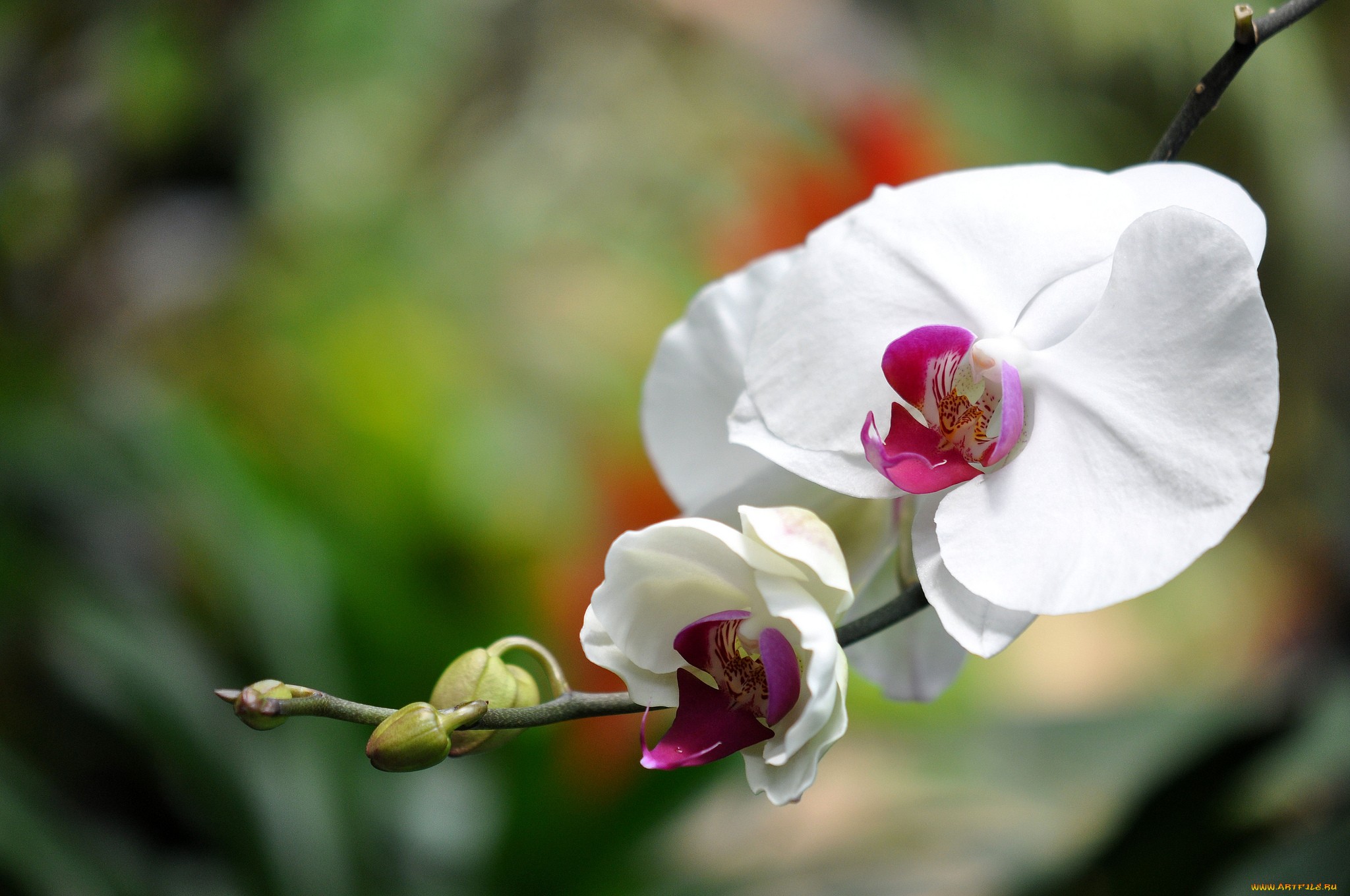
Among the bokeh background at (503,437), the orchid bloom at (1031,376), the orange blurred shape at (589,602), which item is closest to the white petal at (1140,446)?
the orchid bloom at (1031,376)

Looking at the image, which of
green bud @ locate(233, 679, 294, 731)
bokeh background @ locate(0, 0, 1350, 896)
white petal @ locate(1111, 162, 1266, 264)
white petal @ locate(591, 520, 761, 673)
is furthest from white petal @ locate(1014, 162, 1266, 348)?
bokeh background @ locate(0, 0, 1350, 896)

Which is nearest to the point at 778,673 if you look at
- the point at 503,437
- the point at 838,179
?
the point at 503,437

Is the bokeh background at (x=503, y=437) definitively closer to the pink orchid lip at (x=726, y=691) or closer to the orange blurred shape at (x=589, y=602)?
the orange blurred shape at (x=589, y=602)

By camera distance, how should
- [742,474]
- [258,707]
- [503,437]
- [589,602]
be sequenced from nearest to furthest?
1. [258,707]
2. [742,474]
3. [589,602]
4. [503,437]

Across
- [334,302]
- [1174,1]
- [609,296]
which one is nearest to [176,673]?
[334,302]

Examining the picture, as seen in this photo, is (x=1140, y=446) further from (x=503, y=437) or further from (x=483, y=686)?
(x=503, y=437)

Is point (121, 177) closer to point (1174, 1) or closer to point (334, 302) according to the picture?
point (334, 302)
